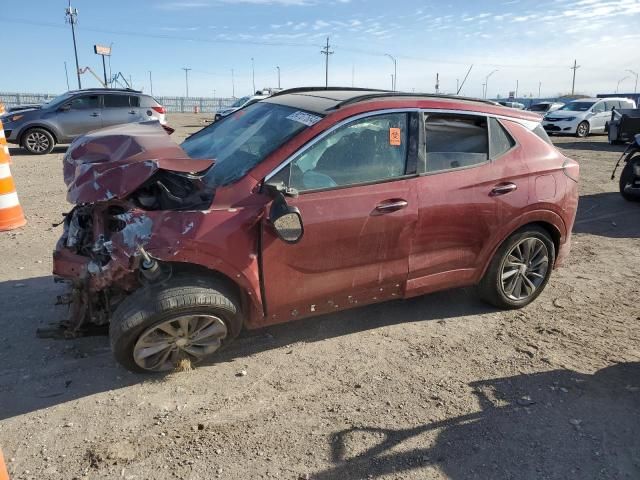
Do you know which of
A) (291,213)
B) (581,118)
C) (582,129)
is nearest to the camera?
(291,213)

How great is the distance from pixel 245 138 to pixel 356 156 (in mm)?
880

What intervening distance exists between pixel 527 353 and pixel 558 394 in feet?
1.70

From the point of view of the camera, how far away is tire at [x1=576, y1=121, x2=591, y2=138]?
21.2m

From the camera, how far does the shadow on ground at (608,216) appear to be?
698 centimetres

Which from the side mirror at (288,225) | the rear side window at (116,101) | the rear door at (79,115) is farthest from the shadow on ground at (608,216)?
the rear door at (79,115)

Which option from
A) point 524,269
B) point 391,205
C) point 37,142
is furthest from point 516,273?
point 37,142

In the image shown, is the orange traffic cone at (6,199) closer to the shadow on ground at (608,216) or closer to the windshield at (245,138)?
the windshield at (245,138)

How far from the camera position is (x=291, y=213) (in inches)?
119

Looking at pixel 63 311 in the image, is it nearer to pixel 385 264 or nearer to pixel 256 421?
pixel 256 421

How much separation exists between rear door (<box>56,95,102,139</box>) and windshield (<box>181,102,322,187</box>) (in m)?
11.0

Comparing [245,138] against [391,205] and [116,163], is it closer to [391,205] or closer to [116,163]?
[116,163]

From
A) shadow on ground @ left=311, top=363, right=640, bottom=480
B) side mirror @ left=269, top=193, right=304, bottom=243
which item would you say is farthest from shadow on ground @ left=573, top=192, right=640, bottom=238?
side mirror @ left=269, top=193, right=304, bottom=243

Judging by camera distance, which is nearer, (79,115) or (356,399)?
(356,399)

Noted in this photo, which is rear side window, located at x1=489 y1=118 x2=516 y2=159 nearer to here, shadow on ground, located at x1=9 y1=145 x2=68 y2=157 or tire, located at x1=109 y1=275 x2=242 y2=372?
tire, located at x1=109 y1=275 x2=242 y2=372
